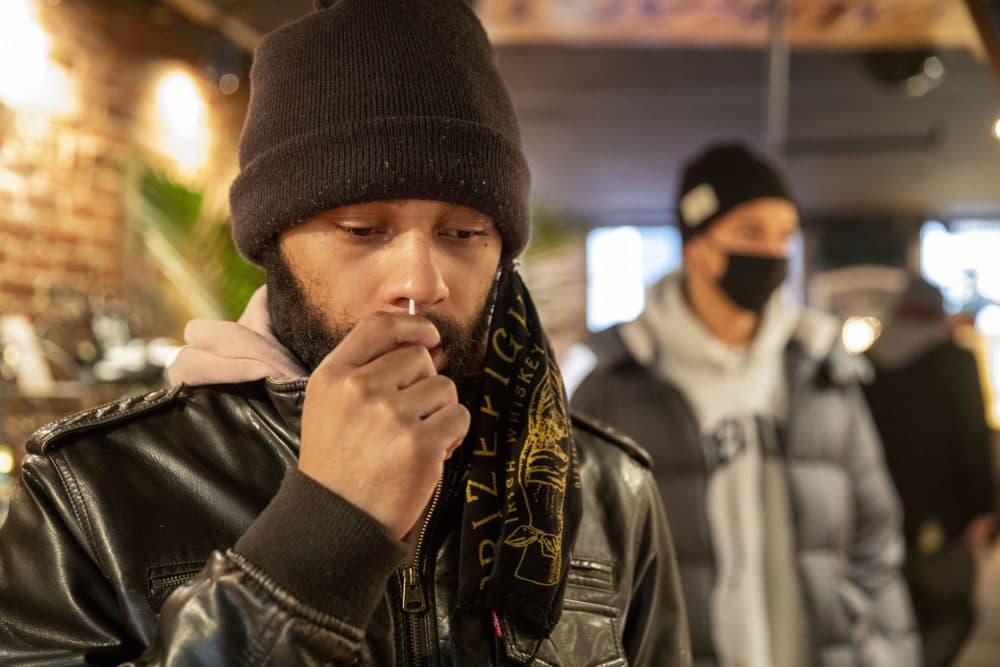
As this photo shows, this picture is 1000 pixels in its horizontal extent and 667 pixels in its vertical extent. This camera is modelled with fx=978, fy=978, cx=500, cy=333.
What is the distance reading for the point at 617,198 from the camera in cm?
1175

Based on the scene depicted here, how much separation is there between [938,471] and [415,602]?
8.58 feet

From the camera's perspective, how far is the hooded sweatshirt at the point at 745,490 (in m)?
2.32

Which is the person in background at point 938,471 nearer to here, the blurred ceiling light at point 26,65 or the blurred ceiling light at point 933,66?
the blurred ceiling light at point 933,66

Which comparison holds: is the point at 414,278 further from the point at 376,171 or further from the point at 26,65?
the point at 26,65

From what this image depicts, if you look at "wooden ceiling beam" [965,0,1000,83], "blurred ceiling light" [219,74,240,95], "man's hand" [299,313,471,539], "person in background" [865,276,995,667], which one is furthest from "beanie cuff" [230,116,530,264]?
"blurred ceiling light" [219,74,240,95]

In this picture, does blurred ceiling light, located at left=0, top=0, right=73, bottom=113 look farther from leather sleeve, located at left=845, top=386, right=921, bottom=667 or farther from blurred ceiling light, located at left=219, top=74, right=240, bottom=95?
leather sleeve, located at left=845, top=386, right=921, bottom=667

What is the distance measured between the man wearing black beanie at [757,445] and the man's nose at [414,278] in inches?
56.9

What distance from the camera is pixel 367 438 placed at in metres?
0.80

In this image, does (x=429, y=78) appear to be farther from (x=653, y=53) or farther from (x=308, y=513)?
(x=653, y=53)

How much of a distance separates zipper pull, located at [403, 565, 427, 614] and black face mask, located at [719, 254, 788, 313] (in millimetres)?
1690

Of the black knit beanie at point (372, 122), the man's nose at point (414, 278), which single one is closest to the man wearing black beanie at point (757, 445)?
the black knit beanie at point (372, 122)

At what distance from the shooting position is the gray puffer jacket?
2.33m

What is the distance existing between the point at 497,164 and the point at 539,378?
25 centimetres

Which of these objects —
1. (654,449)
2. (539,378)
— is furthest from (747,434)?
(539,378)
